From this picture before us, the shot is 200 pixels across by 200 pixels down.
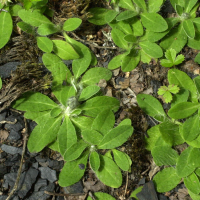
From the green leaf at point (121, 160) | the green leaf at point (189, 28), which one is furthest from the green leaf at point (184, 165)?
the green leaf at point (189, 28)

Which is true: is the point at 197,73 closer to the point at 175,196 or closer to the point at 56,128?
the point at 175,196

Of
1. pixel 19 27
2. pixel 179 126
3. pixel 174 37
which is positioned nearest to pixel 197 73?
pixel 174 37

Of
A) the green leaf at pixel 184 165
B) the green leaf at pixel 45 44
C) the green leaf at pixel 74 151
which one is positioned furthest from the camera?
the green leaf at pixel 45 44

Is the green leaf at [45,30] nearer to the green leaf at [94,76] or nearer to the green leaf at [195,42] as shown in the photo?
the green leaf at [94,76]

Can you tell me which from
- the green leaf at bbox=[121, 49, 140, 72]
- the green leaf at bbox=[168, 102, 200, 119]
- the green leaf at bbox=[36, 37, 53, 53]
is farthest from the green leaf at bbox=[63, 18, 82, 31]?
the green leaf at bbox=[168, 102, 200, 119]

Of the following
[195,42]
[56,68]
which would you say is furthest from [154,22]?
[56,68]

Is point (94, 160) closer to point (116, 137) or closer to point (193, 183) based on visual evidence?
point (116, 137)
